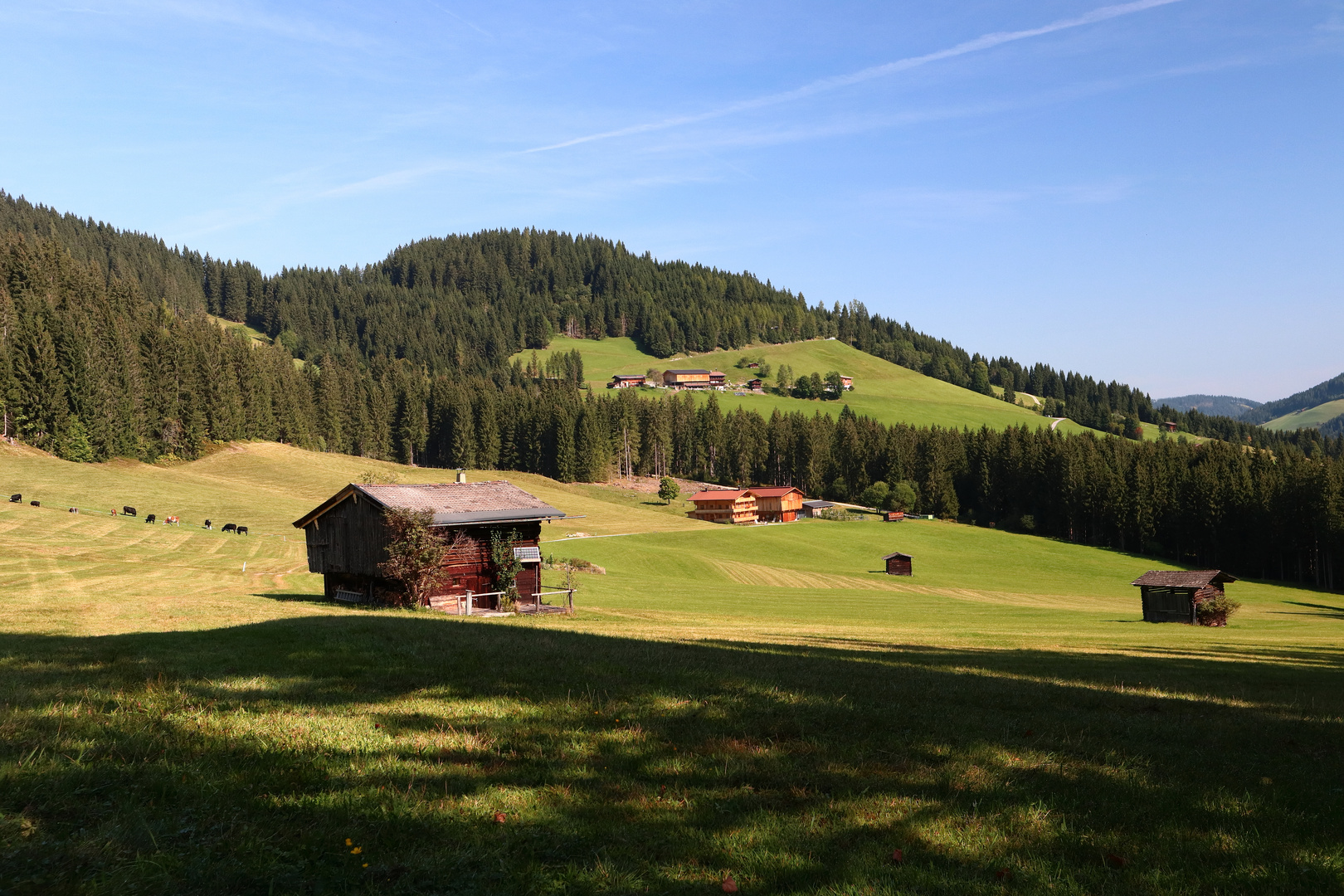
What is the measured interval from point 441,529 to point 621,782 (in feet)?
103

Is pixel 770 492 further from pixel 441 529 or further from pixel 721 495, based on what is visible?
pixel 441 529

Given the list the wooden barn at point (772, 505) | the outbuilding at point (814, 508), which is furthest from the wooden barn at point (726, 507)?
the outbuilding at point (814, 508)

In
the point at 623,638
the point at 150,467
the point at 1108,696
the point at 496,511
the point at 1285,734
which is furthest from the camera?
the point at 150,467

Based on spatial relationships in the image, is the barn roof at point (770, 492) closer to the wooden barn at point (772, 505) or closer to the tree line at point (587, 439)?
the wooden barn at point (772, 505)

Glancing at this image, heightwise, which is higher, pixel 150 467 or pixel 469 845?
pixel 150 467

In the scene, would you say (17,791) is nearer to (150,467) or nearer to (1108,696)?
(1108,696)

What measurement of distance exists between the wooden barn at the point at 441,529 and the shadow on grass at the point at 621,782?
24.9 m

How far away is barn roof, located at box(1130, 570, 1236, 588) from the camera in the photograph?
5197cm

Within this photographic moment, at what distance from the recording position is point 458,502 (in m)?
38.8

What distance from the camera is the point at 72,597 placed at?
31875 mm

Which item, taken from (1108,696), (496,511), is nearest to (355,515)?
(496,511)

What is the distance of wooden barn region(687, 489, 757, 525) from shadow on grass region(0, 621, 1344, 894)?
369 feet

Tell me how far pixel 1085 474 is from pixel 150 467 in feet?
411

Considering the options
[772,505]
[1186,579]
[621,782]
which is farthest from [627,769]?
[772,505]
